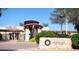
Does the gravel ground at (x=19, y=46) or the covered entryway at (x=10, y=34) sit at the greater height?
the covered entryway at (x=10, y=34)

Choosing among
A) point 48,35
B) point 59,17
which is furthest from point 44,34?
point 59,17

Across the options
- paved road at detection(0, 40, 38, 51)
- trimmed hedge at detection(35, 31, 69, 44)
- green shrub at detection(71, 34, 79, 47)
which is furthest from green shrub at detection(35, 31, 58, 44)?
green shrub at detection(71, 34, 79, 47)

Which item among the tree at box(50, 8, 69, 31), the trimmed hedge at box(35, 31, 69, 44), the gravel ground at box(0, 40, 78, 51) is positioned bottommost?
the gravel ground at box(0, 40, 78, 51)

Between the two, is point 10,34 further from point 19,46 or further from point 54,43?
point 54,43

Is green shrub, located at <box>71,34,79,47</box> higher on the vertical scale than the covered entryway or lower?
lower

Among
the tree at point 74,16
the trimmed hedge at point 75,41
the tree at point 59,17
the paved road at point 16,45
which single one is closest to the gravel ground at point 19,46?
the paved road at point 16,45

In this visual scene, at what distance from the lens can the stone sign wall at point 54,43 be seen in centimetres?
919

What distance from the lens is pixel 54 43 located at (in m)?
9.20

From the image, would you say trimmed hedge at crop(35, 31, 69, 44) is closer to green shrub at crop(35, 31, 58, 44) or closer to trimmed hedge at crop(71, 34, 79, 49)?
green shrub at crop(35, 31, 58, 44)

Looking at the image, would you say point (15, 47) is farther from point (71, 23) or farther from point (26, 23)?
point (71, 23)

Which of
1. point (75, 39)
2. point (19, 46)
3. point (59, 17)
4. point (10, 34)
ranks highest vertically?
point (59, 17)

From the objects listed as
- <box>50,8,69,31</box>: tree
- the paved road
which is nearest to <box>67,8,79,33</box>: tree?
<box>50,8,69,31</box>: tree

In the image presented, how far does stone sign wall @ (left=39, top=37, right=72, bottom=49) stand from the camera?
9188 mm

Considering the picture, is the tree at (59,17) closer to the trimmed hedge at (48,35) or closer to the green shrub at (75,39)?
the trimmed hedge at (48,35)
